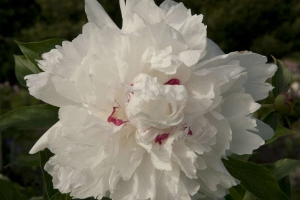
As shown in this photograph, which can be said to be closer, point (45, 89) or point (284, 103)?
point (45, 89)

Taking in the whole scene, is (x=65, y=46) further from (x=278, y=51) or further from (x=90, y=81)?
(x=278, y=51)

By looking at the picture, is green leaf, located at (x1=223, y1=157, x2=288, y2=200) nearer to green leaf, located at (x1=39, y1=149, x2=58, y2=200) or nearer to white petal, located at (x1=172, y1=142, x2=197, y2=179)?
white petal, located at (x1=172, y1=142, x2=197, y2=179)

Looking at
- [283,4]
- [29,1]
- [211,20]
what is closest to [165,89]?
[211,20]

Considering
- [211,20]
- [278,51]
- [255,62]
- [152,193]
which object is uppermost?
A: [255,62]

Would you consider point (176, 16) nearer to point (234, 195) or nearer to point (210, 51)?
point (210, 51)

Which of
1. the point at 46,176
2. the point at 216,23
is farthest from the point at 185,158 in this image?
the point at 216,23

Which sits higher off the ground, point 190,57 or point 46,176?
point 190,57

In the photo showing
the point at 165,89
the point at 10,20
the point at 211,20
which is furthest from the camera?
the point at 10,20
